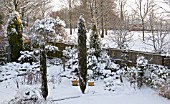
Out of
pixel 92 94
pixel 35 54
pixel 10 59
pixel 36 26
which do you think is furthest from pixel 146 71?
pixel 10 59

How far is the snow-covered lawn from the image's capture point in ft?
Result: 26.2

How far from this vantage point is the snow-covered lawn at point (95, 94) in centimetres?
800

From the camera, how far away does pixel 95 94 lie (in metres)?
8.70

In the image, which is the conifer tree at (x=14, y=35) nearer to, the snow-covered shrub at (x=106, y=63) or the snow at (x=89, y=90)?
the snow at (x=89, y=90)

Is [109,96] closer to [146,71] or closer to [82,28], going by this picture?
[146,71]

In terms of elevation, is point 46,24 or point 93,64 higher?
point 46,24

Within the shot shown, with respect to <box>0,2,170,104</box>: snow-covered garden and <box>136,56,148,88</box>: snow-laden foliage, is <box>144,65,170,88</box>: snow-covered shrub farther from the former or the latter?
<box>136,56,148,88</box>: snow-laden foliage

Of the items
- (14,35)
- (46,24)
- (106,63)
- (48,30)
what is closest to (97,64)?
(106,63)

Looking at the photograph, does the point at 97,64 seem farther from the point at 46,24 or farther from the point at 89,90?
the point at 46,24

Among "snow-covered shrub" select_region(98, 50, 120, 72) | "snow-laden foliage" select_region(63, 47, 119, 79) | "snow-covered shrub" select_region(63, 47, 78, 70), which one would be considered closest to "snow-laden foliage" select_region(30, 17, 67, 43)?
"snow-covered shrub" select_region(63, 47, 78, 70)

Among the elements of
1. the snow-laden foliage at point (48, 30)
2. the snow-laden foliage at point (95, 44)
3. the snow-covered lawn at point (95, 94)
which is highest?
the snow-laden foliage at point (48, 30)

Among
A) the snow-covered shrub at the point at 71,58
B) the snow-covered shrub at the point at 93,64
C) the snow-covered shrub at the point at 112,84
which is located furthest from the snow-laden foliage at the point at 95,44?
the snow-covered shrub at the point at 112,84

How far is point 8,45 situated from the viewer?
564 inches

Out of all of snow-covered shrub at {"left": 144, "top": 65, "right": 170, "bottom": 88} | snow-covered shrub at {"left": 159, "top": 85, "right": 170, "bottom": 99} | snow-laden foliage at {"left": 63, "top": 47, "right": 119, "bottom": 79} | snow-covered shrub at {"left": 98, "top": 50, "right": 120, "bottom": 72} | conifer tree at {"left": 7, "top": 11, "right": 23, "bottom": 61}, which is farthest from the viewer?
conifer tree at {"left": 7, "top": 11, "right": 23, "bottom": 61}
